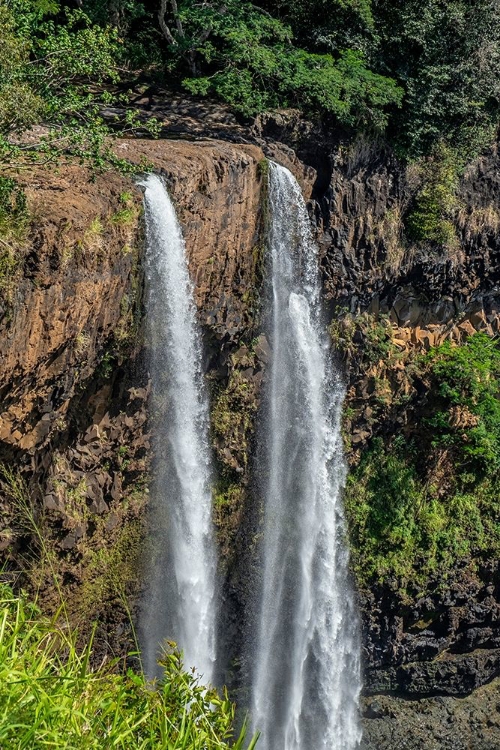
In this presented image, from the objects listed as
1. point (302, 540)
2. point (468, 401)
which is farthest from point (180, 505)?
point (468, 401)

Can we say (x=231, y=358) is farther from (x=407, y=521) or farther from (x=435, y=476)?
(x=435, y=476)

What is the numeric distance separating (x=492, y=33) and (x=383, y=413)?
751cm

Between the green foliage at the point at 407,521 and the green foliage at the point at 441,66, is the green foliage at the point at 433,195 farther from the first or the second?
the green foliage at the point at 407,521

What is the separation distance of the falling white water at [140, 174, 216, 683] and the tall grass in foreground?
6.58 meters

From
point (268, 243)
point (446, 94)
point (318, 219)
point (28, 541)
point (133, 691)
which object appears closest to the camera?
point (133, 691)

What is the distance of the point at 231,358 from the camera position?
1241 centimetres

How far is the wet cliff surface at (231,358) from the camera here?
9000 millimetres

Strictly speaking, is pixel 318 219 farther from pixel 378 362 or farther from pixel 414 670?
pixel 414 670

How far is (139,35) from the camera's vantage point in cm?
1484

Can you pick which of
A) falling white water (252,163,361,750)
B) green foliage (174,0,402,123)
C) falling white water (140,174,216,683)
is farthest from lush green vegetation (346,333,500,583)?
green foliage (174,0,402,123)

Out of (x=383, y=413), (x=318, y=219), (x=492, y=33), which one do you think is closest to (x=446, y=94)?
(x=492, y=33)

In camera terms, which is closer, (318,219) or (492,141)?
(318,219)

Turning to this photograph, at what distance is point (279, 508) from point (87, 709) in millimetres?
9326

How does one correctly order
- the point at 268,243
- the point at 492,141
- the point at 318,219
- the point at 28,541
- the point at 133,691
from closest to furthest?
the point at 133,691 < the point at 28,541 < the point at 268,243 < the point at 318,219 < the point at 492,141
